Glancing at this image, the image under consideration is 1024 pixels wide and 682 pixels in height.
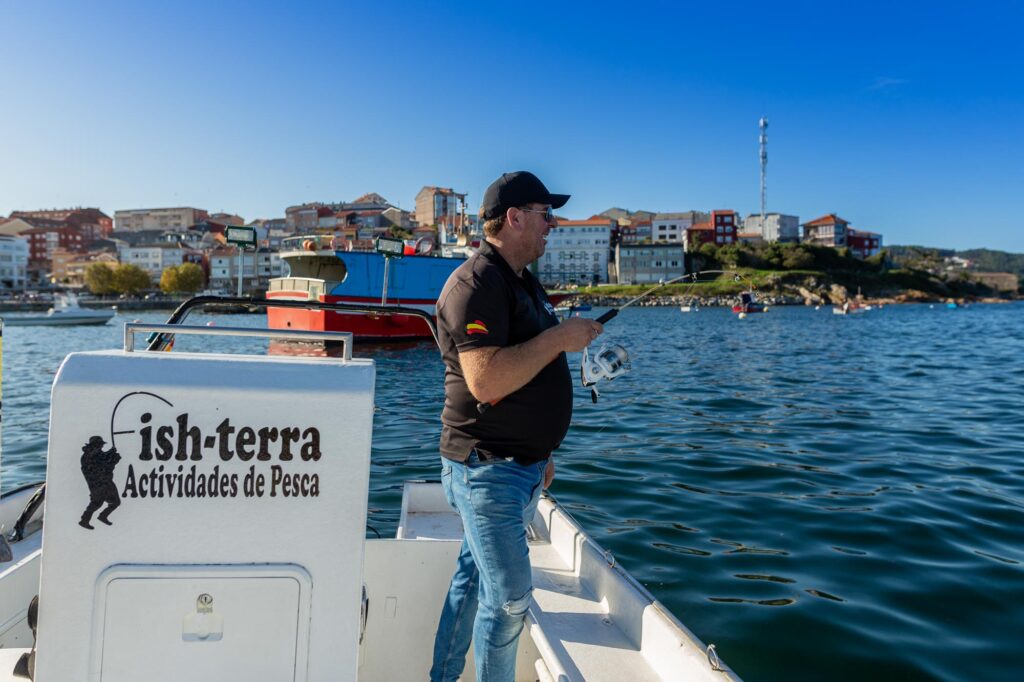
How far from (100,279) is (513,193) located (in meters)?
95.6

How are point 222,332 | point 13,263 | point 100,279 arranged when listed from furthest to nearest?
1. point 13,263
2. point 100,279
3. point 222,332

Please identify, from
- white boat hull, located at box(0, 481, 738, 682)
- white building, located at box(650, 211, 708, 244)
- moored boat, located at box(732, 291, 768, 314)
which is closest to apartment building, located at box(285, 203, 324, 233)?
white building, located at box(650, 211, 708, 244)

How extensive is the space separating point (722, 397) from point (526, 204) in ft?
34.9

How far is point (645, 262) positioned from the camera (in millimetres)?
100188

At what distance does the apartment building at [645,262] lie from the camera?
329 feet

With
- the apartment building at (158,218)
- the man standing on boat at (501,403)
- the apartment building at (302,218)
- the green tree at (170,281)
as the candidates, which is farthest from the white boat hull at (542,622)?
the apartment building at (158,218)

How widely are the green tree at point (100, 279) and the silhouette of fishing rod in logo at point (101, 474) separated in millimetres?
95385

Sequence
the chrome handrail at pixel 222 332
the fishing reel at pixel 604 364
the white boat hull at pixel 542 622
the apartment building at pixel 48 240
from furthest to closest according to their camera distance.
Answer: the apartment building at pixel 48 240 → the fishing reel at pixel 604 364 → the white boat hull at pixel 542 622 → the chrome handrail at pixel 222 332

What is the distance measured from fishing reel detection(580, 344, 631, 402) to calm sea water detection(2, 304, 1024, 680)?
5.81ft

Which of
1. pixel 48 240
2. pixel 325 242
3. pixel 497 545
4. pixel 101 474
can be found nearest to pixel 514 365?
pixel 497 545

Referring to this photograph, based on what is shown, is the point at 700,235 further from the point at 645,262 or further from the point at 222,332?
the point at 222,332

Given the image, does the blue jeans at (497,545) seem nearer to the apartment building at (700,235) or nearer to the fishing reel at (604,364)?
the fishing reel at (604,364)

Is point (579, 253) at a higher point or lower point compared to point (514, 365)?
higher

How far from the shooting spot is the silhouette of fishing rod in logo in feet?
4.96
